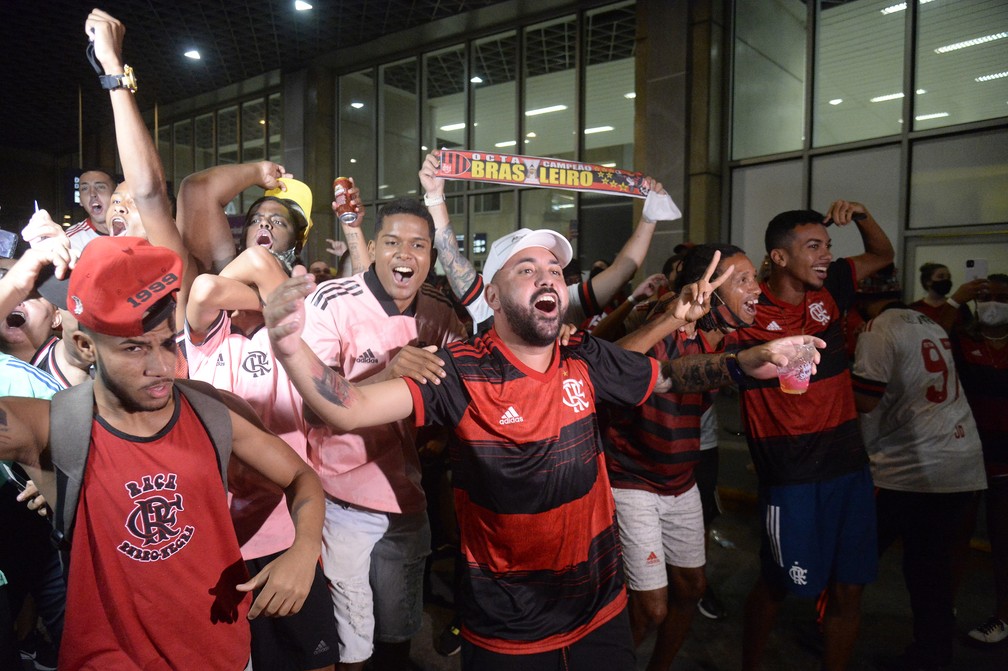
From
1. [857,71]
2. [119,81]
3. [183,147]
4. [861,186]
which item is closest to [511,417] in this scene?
[119,81]

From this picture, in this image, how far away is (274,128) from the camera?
17.0 m

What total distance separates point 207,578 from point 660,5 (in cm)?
1126

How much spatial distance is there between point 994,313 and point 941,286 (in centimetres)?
183

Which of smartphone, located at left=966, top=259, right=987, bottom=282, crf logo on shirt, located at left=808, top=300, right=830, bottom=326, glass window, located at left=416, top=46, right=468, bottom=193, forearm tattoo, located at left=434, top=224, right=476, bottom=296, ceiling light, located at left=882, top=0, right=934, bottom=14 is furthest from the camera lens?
glass window, located at left=416, top=46, right=468, bottom=193

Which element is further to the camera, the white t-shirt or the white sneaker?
the white sneaker

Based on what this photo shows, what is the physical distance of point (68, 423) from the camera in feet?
5.70

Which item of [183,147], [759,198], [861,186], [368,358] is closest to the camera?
[368,358]

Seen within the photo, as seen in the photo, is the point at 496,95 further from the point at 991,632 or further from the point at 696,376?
the point at 991,632

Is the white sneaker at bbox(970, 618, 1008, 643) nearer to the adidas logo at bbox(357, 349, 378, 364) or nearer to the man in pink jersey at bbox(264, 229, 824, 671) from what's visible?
the man in pink jersey at bbox(264, 229, 824, 671)

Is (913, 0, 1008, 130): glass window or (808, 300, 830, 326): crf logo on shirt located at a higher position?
(913, 0, 1008, 130): glass window

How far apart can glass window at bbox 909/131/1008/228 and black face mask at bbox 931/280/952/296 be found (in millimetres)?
3713

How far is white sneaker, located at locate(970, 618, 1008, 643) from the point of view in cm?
386

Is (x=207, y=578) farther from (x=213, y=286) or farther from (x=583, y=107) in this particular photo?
(x=583, y=107)

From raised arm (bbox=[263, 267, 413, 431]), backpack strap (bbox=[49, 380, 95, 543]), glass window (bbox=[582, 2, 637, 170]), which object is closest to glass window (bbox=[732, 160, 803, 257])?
glass window (bbox=[582, 2, 637, 170])
